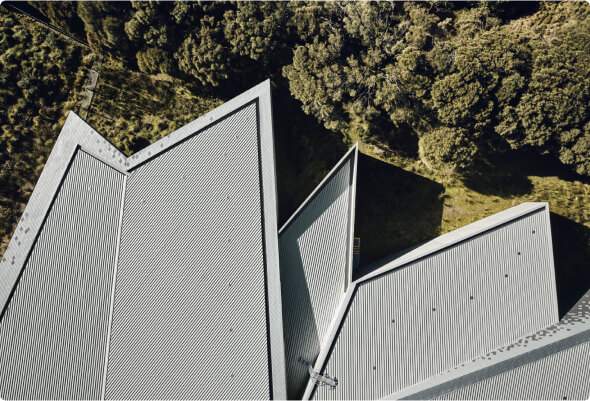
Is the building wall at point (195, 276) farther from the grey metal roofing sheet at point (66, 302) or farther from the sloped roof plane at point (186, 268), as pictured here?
the grey metal roofing sheet at point (66, 302)

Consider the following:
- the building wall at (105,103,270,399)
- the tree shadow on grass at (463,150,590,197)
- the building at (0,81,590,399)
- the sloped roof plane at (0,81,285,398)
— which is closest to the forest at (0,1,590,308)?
the tree shadow on grass at (463,150,590,197)

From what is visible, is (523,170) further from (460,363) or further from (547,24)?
(460,363)

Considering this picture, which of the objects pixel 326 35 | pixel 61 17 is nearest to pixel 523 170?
pixel 326 35

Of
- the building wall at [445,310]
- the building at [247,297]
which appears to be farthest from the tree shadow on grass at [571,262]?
the building wall at [445,310]

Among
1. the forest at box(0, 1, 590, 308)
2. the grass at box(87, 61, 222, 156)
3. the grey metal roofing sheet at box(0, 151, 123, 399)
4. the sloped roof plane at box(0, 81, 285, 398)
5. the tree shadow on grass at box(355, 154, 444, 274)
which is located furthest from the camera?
the grass at box(87, 61, 222, 156)

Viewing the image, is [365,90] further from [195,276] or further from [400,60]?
[195,276]

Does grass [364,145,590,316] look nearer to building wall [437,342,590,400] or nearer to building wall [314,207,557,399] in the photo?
building wall [314,207,557,399]
